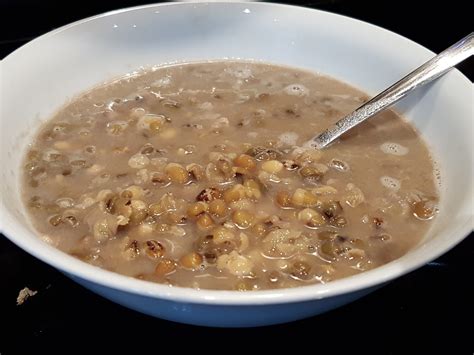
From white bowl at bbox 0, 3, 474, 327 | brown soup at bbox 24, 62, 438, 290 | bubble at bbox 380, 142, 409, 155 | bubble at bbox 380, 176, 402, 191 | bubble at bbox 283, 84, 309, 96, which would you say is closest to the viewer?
white bowl at bbox 0, 3, 474, 327

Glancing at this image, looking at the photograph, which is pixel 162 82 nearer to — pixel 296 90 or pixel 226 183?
pixel 296 90

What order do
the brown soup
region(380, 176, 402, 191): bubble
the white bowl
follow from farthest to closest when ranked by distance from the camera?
region(380, 176, 402, 191): bubble, the brown soup, the white bowl

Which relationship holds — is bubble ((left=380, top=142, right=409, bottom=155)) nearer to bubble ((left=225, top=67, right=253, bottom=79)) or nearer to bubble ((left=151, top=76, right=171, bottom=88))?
bubble ((left=225, top=67, right=253, bottom=79))

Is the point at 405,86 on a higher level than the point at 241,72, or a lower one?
higher

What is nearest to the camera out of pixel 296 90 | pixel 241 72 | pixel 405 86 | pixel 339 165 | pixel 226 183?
pixel 226 183

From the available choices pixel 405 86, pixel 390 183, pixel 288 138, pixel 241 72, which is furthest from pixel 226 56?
pixel 390 183

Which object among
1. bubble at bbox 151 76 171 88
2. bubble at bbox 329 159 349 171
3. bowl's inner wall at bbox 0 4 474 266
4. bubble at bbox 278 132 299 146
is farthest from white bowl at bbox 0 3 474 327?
bubble at bbox 278 132 299 146

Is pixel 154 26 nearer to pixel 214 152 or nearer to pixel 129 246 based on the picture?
pixel 214 152
